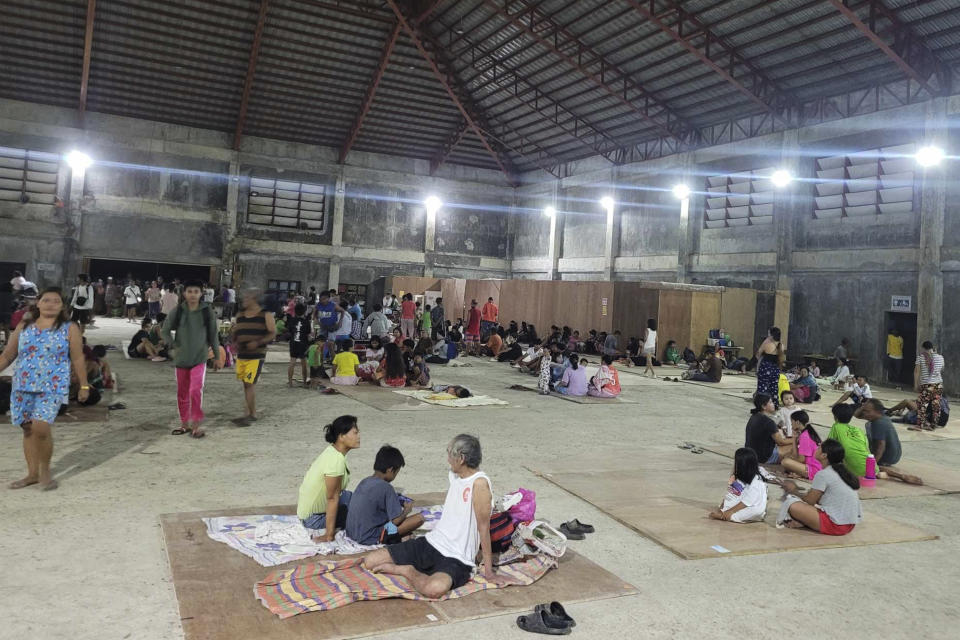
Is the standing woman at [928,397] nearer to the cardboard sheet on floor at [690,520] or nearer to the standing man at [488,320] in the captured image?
the cardboard sheet on floor at [690,520]

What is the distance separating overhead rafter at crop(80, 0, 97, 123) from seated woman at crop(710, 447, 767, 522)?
22.6m

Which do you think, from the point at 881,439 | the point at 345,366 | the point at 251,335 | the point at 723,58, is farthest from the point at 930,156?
the point at 251,335

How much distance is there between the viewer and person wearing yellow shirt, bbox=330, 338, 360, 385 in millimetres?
12797

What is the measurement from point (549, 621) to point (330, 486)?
1.85m

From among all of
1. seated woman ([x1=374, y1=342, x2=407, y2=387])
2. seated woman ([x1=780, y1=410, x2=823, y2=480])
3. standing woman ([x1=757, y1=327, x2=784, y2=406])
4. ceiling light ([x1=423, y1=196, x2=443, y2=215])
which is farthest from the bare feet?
ceiling light ([x1=423, y1=196, x2=443, y2=215])

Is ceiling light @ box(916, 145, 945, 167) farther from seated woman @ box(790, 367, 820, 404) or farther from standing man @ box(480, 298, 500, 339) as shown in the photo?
standing man @ box(480, 298, 500, 339)

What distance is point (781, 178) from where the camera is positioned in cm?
2153

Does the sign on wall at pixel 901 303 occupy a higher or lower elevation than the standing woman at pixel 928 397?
higher

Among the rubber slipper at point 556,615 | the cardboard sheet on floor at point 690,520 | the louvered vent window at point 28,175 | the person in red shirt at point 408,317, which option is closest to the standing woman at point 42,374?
the rubber slipper at point 556,615

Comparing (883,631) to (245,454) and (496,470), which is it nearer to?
A: (496,470)

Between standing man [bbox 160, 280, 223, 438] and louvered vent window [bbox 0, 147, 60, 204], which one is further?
louvered vent window [bbox 0, 147, 60, 204]

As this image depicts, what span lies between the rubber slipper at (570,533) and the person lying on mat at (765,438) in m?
3.37

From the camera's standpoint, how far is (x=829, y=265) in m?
20.3

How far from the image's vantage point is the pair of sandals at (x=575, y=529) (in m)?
5.32
